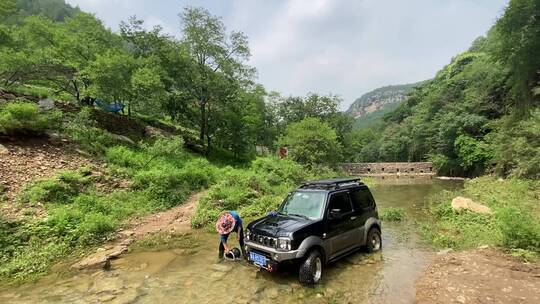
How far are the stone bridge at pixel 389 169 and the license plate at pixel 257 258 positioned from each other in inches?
1658

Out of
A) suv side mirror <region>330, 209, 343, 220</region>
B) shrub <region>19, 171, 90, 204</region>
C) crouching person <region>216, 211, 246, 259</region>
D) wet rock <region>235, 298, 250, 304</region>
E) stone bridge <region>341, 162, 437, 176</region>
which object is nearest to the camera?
wet rock <region>235, 298, 250, 304</region>

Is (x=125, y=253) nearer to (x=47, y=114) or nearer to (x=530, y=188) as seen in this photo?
(x=47, y=114)

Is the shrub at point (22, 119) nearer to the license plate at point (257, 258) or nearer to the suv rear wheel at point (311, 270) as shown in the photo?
the license plate at point (257, 258)

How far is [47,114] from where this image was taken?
48.2ft

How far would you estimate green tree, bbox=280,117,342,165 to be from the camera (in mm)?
30328

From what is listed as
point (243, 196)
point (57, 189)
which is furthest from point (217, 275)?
point (243, 196)

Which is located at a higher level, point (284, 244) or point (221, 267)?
point (284, 244)

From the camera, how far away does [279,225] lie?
6504 millimetres

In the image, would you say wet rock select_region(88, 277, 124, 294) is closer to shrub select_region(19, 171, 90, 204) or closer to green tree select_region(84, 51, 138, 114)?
shrub select_region(19, 171, 90, 204)

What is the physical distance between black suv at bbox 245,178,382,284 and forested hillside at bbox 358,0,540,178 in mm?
13581

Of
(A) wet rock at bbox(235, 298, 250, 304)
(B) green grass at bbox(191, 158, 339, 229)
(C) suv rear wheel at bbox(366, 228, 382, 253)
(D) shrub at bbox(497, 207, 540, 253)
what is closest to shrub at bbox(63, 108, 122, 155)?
(B) green grass at bbox(191, 158, 339, 229)

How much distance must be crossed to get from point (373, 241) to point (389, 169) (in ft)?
146

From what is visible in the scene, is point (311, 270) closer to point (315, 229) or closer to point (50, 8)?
point (315, 229)

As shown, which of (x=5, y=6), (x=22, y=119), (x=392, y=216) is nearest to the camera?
(x=392, y=216)
